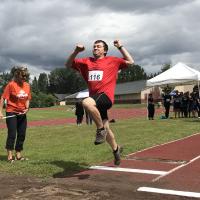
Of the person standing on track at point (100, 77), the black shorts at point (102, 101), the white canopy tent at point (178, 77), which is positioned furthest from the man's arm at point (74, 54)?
the white canopy tent at point (178, 77)

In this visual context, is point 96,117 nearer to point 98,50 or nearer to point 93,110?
point 93,110

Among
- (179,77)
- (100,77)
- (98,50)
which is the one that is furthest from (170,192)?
(179,77)

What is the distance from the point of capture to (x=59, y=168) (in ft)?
24.1

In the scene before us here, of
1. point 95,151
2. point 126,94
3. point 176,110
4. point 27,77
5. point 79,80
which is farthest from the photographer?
point 79,80

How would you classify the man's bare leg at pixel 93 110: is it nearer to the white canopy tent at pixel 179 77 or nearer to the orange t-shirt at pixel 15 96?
the orange t-shirt at pixel 15 96

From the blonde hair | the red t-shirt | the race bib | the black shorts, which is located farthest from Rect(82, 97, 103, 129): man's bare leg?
the blonde hair

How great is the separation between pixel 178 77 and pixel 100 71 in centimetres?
1745

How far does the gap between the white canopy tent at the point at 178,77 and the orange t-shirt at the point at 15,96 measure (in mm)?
15629

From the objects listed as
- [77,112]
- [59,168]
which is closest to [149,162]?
[59,168]

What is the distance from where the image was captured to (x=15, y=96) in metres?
8.45

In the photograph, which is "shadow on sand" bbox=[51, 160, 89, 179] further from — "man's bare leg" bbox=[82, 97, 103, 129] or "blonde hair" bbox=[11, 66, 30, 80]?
"blonde hair" bbox=[11, 66, 30, 80]

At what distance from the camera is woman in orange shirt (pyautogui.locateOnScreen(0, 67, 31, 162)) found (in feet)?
27.7

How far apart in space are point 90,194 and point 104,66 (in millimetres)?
2271

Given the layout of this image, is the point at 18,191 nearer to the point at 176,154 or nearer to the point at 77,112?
the point at 176,154
